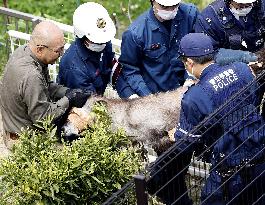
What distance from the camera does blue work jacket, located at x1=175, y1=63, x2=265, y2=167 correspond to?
6289 millimetres

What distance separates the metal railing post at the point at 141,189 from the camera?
4941mm

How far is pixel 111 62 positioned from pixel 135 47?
0.30m

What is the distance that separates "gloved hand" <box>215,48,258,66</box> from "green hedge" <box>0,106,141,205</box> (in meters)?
1.72

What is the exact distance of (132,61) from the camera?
7.92 metres

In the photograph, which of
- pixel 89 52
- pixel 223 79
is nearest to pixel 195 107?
pixel 223 79

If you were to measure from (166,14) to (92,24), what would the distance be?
877 millimetres

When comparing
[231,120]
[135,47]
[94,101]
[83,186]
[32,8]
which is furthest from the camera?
[32,8]

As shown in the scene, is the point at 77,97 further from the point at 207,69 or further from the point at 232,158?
the point at 232,158

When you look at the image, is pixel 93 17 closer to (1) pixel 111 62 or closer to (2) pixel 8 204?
(1) pixel 111 62

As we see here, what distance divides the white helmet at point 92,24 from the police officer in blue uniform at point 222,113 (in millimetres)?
1064

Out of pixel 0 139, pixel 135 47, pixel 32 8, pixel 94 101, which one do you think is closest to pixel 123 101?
pixel 94 101

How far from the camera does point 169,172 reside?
21.2ft

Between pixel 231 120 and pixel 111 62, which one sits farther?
pixel 111 62

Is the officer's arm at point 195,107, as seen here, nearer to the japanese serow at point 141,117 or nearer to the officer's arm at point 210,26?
the japanese serow at point 141,117
